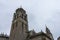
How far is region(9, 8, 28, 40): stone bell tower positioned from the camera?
40.8 metres

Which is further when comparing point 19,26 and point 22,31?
point 19,26

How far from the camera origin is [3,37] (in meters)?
49.9

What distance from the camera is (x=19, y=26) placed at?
42.3 m

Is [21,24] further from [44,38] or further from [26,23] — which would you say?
[44,38]

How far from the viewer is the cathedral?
37.1 m

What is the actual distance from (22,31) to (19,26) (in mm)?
1663

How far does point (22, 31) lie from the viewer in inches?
1652

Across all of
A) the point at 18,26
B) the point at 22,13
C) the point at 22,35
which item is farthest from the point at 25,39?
the point at 22,13

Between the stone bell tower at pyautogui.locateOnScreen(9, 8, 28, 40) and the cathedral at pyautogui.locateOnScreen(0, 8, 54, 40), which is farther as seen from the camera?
the stone bell tower at pyautogui.locateOnScreen(9, 8, 28, 40)

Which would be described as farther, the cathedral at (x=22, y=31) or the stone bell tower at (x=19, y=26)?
the stone bell tower at (x=19, y=26)

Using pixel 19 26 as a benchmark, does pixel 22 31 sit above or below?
below

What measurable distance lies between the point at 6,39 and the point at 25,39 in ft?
38.2

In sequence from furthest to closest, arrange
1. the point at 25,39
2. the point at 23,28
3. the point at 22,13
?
the point at 22,13 < the point at 23,28 < the point at 25,39

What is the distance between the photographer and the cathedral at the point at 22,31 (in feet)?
122
